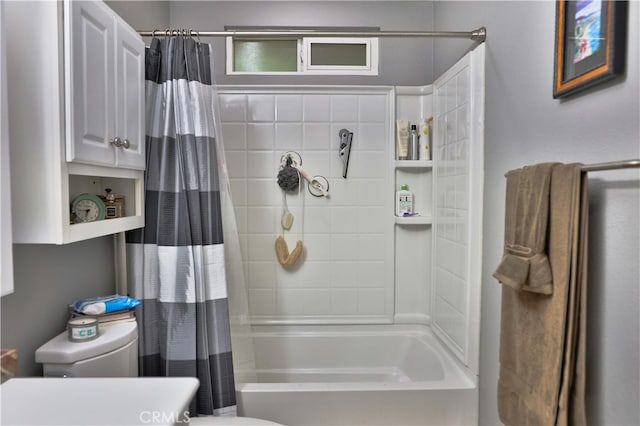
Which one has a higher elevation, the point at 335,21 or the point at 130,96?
the point at 335,21

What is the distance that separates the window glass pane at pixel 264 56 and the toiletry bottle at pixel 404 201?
1.06 m

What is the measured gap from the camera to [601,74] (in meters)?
0.98

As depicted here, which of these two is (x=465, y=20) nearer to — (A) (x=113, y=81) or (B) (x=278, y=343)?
(A) (x=113, y=81)

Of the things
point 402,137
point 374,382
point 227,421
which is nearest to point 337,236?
point 402,137

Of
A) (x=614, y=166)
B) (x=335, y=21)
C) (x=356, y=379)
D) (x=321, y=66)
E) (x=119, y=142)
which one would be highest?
(x=335, y=21)

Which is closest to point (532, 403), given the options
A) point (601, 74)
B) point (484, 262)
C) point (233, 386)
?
point (484, 262)

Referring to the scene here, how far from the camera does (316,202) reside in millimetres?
2449

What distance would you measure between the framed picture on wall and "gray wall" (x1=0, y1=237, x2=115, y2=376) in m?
1.73

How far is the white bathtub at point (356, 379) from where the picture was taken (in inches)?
66.9

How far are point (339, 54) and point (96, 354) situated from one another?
2147mm

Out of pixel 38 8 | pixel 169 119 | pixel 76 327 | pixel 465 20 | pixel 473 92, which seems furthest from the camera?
pixel 465 20

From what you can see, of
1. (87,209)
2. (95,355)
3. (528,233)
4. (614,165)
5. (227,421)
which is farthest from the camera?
(227,421)

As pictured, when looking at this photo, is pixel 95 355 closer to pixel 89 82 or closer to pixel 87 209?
pixel 87 209

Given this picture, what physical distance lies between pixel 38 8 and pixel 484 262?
1.83 m
